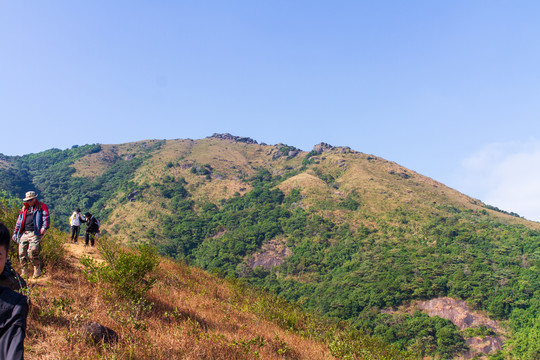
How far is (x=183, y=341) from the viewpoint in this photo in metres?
4.55

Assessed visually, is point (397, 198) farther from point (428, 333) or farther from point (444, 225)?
point (428, 333)

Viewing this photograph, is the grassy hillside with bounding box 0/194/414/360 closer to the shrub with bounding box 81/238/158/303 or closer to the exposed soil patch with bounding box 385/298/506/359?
the shrub with bounding box 81/238/158/303

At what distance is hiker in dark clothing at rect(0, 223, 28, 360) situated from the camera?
179 cm

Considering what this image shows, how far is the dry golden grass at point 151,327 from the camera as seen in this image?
397 cm

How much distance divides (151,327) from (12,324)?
3.71 m

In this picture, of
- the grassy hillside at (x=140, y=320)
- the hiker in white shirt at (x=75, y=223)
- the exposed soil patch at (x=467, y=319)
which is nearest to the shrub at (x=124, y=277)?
the grassy hillside at (x=140, y=320)

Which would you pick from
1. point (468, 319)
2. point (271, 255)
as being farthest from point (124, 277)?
point (271, 255)

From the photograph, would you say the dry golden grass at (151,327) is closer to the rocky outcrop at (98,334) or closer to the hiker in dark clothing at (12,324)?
the rocky outcrop at (98,334)

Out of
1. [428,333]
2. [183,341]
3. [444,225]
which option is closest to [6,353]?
[183,341]

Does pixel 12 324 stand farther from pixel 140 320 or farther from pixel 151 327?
pixel 140 320

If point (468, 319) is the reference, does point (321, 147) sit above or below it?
above

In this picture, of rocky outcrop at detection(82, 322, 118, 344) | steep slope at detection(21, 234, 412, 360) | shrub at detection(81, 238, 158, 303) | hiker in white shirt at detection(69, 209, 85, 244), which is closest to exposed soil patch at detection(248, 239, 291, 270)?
hiker in white shirt at detection(69, 209, 85, 244)

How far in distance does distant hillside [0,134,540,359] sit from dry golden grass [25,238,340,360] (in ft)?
96.8

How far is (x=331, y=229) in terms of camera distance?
3452 inches
